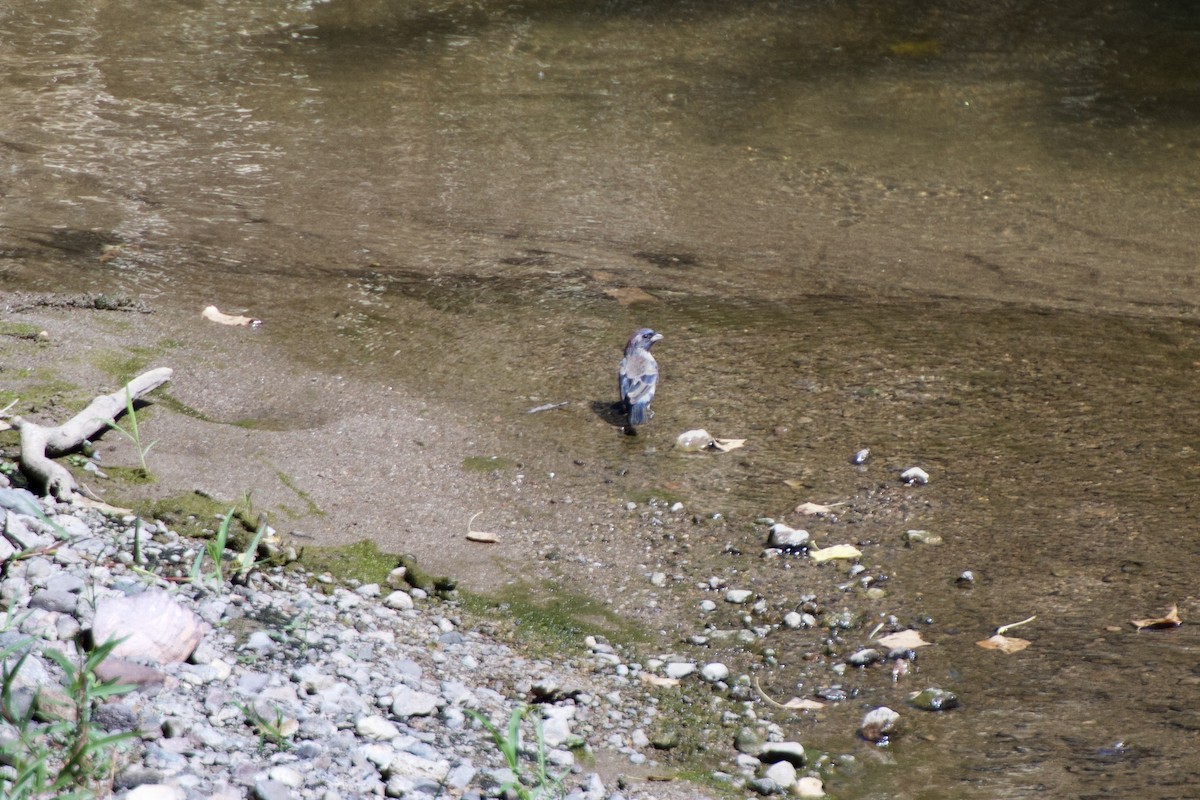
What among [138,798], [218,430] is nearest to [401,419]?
[218,430]

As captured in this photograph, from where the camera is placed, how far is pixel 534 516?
4215mm

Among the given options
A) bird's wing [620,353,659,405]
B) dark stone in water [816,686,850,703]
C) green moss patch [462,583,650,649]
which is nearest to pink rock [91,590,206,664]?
green moss patch [462,583,650,649]

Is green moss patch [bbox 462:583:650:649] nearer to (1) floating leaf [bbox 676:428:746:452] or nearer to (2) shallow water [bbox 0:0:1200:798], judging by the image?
(2) shallow water [bbox 0:0:1200:798]

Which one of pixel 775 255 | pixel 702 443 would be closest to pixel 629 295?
pixel 775 255

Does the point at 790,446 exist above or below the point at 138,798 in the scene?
below

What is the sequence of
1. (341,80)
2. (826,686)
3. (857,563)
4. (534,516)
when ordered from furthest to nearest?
(341,80) → (534,516) → (857,563) → (826,686)

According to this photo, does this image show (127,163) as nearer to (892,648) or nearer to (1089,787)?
(892,648)

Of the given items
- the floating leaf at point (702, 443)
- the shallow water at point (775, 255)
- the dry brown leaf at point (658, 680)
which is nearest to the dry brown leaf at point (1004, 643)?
the shallow water at point (775, 255)

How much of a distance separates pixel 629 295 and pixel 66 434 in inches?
109

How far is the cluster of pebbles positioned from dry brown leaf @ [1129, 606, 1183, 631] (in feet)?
3.84

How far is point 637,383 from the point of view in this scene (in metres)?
4.68

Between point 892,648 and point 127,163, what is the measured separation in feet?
18.4

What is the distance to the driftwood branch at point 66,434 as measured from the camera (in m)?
3.74

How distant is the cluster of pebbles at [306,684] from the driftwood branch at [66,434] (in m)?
0.15
